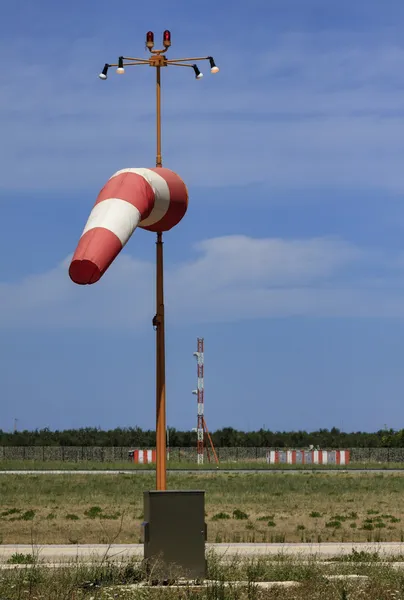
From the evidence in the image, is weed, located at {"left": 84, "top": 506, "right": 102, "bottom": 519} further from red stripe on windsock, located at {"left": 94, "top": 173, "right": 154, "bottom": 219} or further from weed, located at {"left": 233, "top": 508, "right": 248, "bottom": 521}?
red stripe on windsock, located at {"left": 94, "top": 173, "right": 154, "bottom": 219}

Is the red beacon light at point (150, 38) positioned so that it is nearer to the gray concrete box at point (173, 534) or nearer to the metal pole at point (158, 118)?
the metal pole at point (158, 118)

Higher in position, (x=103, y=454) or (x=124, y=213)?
(x=124, y=213)

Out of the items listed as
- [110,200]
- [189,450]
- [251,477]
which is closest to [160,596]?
[110,200]

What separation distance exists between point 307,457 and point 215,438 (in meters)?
27.2

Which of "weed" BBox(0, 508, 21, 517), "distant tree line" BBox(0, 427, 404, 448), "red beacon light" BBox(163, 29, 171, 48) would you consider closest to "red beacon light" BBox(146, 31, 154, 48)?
"red beacon light" BBox(163, 29, 171, 48)

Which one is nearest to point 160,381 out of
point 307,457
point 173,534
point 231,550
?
point 173,534

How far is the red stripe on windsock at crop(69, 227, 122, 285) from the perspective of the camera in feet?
51.2

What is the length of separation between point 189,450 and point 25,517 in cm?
6302

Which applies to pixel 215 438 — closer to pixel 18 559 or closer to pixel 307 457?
pixel 307 457

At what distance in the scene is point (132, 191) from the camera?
17.4m

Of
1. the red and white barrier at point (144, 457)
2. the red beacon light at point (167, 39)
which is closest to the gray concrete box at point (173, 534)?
the red beacon light at point (167, 39)

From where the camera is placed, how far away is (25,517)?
3434cm

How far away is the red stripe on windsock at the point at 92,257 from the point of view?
1561 cm

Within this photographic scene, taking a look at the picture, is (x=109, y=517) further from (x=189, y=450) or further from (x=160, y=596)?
(x=189, y=450)
